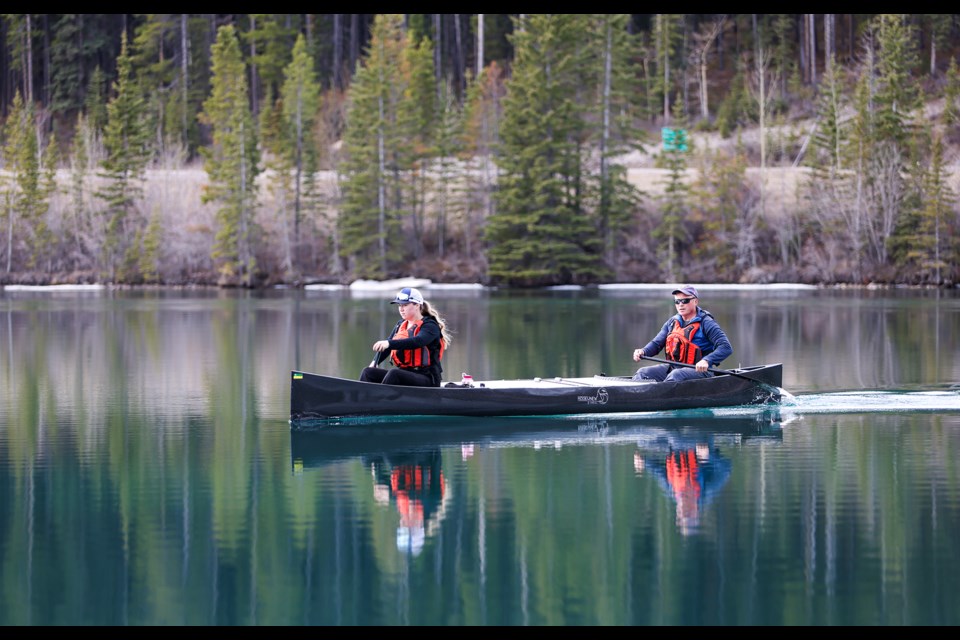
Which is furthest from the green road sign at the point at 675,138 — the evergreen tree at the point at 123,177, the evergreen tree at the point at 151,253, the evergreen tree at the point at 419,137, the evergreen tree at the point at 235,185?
the evergreen tree at the point at 123,177

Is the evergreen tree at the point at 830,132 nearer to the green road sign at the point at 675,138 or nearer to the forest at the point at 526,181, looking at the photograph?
the forest at the point at 526,181

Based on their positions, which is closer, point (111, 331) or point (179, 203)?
point (111, 331)

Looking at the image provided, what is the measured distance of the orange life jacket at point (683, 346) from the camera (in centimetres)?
1709

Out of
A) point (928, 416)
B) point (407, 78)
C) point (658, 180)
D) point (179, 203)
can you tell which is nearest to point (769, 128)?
point (658, 180)

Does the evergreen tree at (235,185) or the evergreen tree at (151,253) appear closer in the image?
the evergreen tree at (235,185)

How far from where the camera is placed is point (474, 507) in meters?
11.3

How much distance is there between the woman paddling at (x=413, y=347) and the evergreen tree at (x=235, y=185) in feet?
152

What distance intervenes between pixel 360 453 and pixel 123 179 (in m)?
56.1

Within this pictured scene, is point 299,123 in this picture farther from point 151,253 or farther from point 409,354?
point 409,354

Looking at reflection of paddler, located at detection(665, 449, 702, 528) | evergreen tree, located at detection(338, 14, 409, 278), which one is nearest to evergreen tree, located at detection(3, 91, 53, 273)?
evergreen tree, located at detection(338, 14, 409, 278)

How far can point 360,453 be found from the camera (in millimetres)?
14242

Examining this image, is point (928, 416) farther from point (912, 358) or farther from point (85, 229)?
point (85, 229)

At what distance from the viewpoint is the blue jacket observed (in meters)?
16.8

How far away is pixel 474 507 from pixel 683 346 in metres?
6.45
